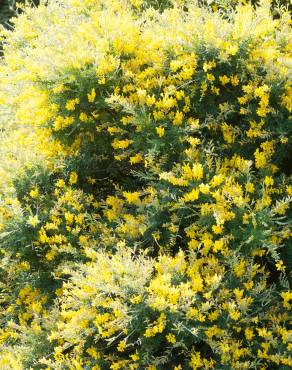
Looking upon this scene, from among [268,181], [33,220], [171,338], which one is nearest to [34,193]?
[33,220]

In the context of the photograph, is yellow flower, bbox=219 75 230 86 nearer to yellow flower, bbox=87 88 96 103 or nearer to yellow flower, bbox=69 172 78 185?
yellow flower, bbox=87 88 96 103

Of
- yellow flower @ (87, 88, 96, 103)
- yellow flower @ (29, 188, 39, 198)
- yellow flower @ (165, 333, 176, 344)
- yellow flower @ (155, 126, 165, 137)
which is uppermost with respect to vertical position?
yellow flower @ (87, 88, 96, 103)

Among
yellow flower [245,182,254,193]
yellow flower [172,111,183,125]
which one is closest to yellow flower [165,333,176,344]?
yellow flower [245,182,254,193]

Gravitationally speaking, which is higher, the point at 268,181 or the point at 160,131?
the point at 160,131

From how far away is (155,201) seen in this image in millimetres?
3176

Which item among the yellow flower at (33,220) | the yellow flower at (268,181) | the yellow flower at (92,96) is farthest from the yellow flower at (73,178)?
the yellow flower at (268,181)

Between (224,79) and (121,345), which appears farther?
(224,79)

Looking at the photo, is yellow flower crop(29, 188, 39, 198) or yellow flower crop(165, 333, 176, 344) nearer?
yellow flower crop(165, 333, 176, 344)

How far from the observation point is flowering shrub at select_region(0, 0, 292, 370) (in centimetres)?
277

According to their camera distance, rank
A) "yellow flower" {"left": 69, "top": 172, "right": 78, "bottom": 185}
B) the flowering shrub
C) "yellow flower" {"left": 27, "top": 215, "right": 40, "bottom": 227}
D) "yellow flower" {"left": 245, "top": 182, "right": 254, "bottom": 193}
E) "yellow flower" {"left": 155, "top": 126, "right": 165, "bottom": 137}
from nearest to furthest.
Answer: the flowering shrub → "yellow flower" {"left": 245, "top": 182, "right": 254, "bottom": 193} → "yellow flower" {"left": 155, "top": 126, "right": 165, "bottom": 137} → "yellow flower" {"left": 27, "top": 215, "right": 40, "bottom": 227} → "yellow flower" {"left": 69, "top": 172, "right": 78, "bottom": 185}

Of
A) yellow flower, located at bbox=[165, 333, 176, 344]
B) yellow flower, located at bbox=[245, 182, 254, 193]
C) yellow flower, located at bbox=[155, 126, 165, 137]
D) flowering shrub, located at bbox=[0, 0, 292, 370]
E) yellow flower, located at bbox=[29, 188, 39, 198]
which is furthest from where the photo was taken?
yellow flower, located at bbox=[29, 188, 39, 198]

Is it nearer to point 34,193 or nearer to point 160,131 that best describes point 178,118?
point 160,131

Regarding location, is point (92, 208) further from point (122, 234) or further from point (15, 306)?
point (15, 306)

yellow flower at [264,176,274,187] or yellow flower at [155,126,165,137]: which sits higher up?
yellow flower at [155,126,165,137]
